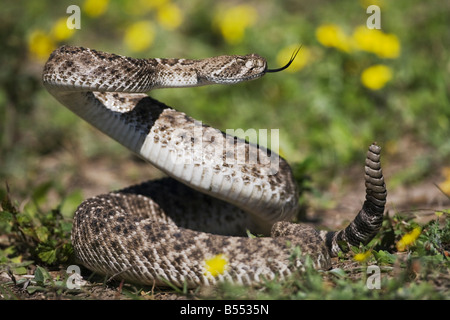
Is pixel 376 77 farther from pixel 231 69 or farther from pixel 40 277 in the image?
pixel 40 277

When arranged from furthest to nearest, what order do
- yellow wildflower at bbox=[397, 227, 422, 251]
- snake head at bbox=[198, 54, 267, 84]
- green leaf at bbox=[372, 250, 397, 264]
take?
1. snake head at bbox=[198, 54, 267, 84]
2. yellow wildflower at bbox=[397, 227, 422, 251]
3. green leaf at bbox=[372, 250, 397, 264]

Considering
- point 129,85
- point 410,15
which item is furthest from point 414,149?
point 129,85

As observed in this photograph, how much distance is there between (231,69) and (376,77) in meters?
3.44

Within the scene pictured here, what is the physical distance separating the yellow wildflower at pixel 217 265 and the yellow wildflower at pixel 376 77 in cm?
494

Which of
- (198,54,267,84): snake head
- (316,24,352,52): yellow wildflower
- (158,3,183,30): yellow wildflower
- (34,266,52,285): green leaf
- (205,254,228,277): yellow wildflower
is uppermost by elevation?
(158,3,183,30): yellow wildflower

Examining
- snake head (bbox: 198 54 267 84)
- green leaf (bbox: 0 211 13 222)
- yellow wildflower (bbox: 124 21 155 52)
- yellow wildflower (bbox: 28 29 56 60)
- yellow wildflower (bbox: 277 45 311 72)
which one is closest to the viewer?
green leaf (bbox: 0 211 13 222)

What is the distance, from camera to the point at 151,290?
5020 millimetres

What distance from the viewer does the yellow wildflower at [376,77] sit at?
888 cm

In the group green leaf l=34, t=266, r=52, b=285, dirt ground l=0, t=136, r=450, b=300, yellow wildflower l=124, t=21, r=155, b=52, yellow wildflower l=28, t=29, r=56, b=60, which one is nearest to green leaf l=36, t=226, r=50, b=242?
dirt ground l=0, t=136, r=450, b=300

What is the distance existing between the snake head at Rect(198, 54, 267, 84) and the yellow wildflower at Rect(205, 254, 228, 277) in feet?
6.72

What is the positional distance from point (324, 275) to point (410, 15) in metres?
7.67

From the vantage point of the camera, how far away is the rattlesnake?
193 inches

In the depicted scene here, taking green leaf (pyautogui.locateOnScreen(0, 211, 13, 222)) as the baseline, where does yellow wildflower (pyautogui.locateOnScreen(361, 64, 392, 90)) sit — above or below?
above

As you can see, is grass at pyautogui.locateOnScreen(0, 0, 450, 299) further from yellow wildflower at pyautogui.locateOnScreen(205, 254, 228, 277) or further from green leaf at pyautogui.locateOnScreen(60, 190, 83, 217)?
yellow wildflower at pyautogui.locateOnScreen(205, 254, 228, 277)
